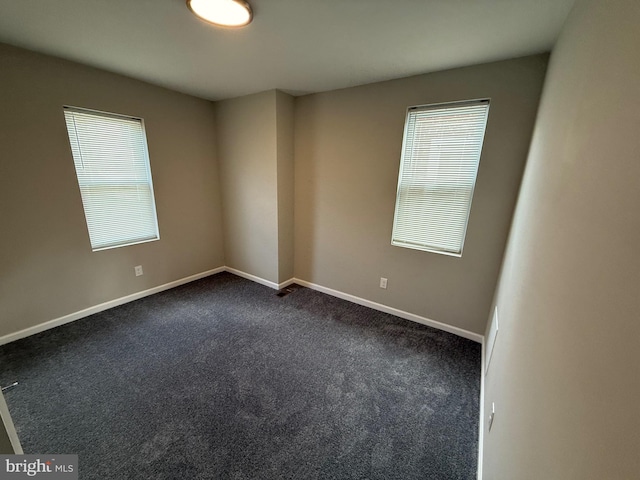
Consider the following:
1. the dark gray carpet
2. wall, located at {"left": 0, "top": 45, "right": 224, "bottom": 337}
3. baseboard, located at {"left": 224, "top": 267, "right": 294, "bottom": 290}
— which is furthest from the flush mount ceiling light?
baseboard, located at {"left": 224, "top": 267, "right": 294, "bottom": 290}

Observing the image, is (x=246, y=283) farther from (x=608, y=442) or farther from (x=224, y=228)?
(x=608, y=442)

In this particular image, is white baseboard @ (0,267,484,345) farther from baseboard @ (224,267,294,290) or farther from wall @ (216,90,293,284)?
wall @ (216,90,293,284)

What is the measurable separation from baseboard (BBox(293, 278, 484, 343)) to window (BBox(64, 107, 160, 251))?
6.85 feet

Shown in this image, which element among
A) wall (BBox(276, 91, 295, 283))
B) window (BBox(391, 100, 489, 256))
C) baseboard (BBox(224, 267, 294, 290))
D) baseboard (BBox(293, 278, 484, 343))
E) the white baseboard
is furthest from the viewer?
baseboard (BBox(224, 267, 294, 290))

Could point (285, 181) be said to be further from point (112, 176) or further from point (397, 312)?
point (397, 312)

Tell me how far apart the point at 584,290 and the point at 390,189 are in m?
2.03

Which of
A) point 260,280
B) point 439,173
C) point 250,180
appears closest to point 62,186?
point 250,180

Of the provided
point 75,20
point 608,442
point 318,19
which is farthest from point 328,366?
point 75,20

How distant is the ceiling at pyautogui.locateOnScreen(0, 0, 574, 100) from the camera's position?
1.37m

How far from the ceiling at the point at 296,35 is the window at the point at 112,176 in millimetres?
510

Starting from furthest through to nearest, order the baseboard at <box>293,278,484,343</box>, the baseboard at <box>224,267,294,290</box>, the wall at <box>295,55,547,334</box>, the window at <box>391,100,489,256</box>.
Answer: the baseboard at <box>224,267,294,290</box> < the baseboard at <box>293,278,484,343</box> < the window at <box>391,100,489,256</box> < the wall at <box>295,55,547,334</box>

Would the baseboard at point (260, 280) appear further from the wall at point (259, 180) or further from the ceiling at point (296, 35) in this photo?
the ceiling at point (296, 35)

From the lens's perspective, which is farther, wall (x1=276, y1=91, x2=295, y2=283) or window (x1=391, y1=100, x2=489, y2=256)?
wall (x1=276, y1=91, x2=295, y2=283)

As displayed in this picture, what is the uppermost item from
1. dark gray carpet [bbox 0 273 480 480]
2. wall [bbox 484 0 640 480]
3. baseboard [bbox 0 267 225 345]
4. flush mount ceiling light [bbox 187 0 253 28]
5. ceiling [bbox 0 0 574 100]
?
ceiling [bbox 0 0 574 100]
